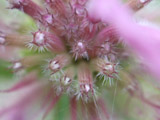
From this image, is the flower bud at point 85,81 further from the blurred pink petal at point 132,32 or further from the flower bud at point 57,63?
the blurred pink petal at point 132,32

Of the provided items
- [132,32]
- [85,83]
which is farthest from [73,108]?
[132,32]

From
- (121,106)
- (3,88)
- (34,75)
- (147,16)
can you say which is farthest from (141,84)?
(3,88)

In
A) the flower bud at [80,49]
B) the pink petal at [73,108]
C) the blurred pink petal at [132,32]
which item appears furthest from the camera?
the pink petal at [73,108]

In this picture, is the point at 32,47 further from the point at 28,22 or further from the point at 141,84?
the point at 141,84

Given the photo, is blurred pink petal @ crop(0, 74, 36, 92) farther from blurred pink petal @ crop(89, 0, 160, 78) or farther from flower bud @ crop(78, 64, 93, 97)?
blurred pink petal @ crop(89, 0, 160, 78)

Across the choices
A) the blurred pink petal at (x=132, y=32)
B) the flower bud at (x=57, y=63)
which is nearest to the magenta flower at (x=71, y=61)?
the flower bud at (x=57, y=63)

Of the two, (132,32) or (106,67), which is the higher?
(132,32)

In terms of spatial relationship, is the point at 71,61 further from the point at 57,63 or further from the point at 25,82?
the point at 25,82

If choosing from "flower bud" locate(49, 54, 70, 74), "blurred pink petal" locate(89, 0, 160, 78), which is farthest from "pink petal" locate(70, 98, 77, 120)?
"blurred pink petal" locate(89, 0, 160, 78)

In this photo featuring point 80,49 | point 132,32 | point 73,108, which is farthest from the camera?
point 73,108
